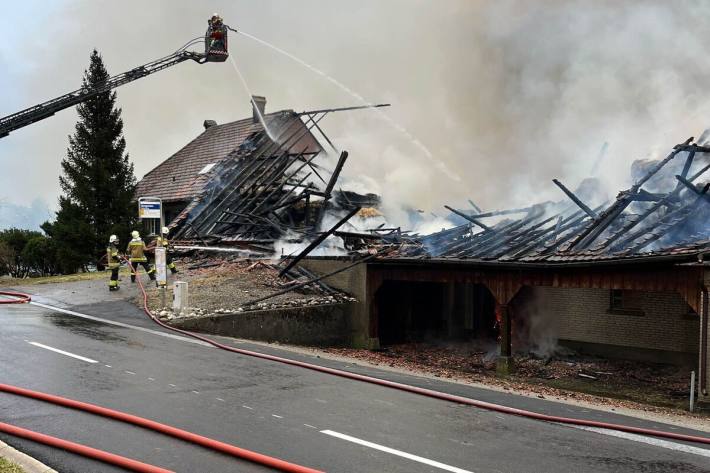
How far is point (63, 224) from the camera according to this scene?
2883cm

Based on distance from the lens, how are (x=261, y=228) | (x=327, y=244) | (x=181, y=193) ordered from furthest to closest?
(x=181, y=193)
(x=261, y=228)
(x=327, y=244)

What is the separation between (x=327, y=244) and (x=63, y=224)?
1445cm

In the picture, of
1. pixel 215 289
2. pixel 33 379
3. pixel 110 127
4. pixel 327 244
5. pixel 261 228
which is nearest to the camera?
pixel 33 379

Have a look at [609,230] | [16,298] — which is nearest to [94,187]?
[16,298]

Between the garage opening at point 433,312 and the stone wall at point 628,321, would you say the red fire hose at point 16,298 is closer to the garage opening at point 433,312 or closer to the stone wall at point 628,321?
the garage opening at point 433,312

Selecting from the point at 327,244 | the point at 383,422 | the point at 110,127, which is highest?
the point at 110,127

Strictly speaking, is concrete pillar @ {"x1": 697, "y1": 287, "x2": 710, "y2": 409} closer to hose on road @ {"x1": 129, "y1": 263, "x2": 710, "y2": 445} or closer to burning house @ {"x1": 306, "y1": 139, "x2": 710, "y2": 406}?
burning house @ {"x1": 306, "y1": 139, "x2": 710, "y2": 406}

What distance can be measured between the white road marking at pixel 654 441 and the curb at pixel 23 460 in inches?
245

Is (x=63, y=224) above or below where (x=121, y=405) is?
above

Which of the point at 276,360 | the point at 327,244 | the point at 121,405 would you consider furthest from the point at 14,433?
the point at 327,244

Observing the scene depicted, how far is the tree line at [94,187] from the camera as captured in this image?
28.3 metres

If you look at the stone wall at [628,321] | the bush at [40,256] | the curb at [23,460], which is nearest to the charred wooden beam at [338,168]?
the stone wall at [628,321]

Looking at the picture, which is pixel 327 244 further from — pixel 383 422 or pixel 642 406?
pixel 383 422

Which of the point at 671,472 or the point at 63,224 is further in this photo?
the point at 63,224
